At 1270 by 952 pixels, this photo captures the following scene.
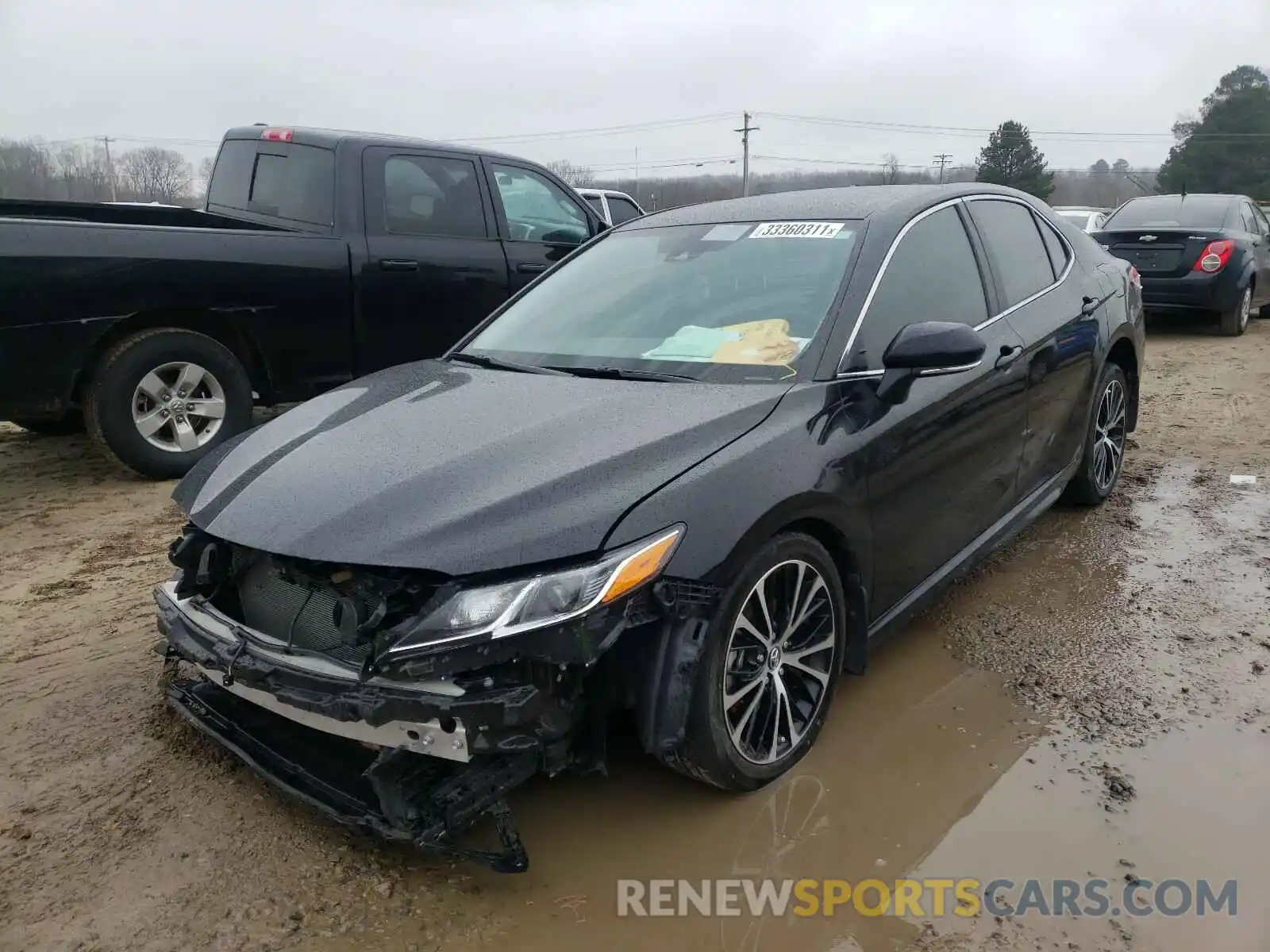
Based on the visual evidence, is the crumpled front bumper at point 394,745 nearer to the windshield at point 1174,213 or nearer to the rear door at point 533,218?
the rear door at point 533,218

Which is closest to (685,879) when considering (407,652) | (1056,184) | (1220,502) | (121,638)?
(407,652)

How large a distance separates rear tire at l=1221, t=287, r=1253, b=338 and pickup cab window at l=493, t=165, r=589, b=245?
7816 mm

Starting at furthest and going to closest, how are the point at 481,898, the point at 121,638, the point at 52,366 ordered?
the point at 52,366, the point at 121,638, the point at 481,898

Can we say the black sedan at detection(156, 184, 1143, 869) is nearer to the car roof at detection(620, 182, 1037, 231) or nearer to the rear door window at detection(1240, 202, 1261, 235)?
the car roof at detection(620, 182, 1037, 231)

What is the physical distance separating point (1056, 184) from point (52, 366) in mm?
64294

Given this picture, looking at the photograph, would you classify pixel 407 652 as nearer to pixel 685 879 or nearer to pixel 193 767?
pixel 685 879

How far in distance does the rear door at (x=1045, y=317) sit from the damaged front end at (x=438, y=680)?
2.22 m

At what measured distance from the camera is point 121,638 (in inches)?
142

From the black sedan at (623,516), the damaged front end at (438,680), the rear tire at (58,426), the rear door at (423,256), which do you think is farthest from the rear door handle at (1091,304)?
the rear tire at (58,426)

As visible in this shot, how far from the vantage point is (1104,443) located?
4.90 m

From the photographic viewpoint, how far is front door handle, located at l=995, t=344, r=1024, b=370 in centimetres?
359

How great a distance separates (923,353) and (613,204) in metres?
10.8

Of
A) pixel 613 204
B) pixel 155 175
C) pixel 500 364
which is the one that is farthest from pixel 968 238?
pixel 155 175
